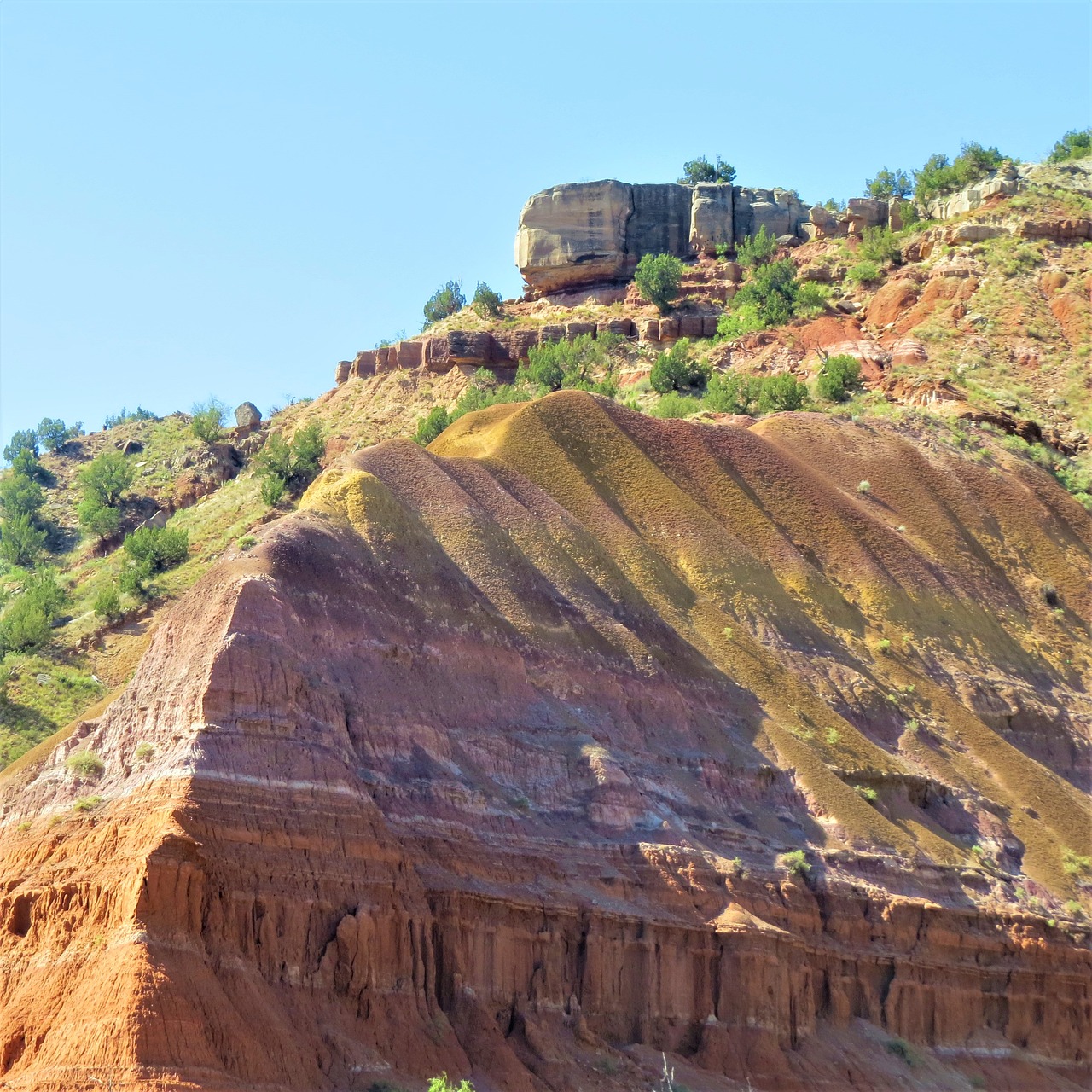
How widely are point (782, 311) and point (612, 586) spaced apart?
115 ft

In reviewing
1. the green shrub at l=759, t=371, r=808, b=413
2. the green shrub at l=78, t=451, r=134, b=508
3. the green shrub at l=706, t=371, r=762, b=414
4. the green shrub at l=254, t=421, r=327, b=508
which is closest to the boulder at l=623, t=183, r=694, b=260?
the green shrub at l=706, t=371, r=762, b=414

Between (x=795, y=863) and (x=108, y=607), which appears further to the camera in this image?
(x=108, y=607)

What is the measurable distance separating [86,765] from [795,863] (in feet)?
56.5

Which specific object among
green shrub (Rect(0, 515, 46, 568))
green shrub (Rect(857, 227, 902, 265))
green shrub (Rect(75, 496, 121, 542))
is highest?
green shrub (Rect(857, 227, 902, 265))

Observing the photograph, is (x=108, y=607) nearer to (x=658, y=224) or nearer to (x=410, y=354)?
(x=410, y=354)

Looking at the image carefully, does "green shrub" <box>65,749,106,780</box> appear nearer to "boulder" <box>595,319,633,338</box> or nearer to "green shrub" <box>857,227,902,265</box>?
"boulder" <box>595,319,633,338</box>

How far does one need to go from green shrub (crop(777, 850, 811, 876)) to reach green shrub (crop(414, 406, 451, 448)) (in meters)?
29.8

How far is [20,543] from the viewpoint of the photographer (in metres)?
76.7

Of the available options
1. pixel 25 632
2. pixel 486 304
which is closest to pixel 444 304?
pixel 486 304

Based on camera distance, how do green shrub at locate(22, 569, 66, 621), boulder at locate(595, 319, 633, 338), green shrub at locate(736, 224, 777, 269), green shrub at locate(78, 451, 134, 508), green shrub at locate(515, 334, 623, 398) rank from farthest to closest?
green shrub at locate(736, 224, 777, 269) → boulder at locate(595, 319, 633, 338) → green shrub at locate(515, 334, 623, 398) → green shrub at locate(78, 451, 134, 508) → green shrub at locate(22, 569, 66, 621)

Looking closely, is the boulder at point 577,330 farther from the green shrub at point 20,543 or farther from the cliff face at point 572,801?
the green shrub at point 20,543

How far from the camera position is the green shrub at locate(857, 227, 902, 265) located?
288ft

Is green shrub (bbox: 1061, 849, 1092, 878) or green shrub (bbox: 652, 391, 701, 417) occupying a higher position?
green shrub (bbox: 652, 391, 701, 417)

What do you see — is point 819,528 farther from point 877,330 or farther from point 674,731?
point 877,330
